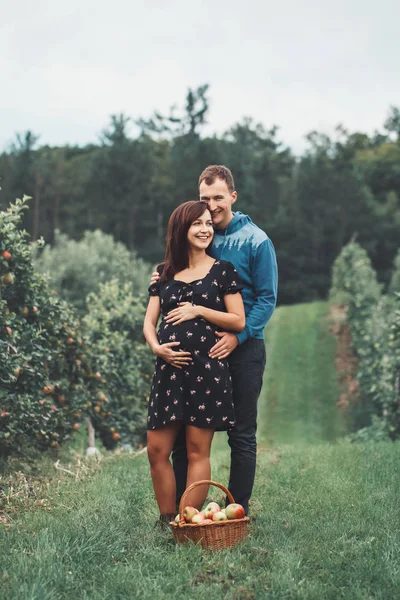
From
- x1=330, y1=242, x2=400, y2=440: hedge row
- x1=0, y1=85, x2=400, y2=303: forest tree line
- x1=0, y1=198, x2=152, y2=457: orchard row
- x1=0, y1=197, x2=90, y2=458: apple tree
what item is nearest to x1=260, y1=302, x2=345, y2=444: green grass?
x1=330, y1=242, x2=400, y2=440: hedge row

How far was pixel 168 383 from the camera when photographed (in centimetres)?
433

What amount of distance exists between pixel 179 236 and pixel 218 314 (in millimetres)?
542

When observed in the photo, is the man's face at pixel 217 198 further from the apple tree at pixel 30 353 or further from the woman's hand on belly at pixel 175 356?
the apple tree at pixel 30 353

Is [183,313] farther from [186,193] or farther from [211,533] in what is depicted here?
[186,193]

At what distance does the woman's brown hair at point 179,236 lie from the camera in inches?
175

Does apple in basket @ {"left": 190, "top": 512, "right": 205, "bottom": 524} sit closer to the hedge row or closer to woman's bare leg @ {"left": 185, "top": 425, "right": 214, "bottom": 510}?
woman's bare leg @ {"left": 185, "top": 425, "right": 214, "bottom": 510}

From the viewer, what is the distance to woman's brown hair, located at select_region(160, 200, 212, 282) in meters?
4.45

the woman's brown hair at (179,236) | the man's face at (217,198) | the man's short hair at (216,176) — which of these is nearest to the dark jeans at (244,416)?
the woman's brown hair at (179,236)

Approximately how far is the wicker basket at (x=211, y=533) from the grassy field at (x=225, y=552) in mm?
69

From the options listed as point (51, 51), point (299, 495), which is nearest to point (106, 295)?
point (51, 51)

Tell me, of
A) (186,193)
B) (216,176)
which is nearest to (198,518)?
(216,176)

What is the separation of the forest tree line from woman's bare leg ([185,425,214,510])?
126ft

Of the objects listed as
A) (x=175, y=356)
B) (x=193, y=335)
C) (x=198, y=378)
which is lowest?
(x=198, y=378)

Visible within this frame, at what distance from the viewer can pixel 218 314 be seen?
14.3ft
